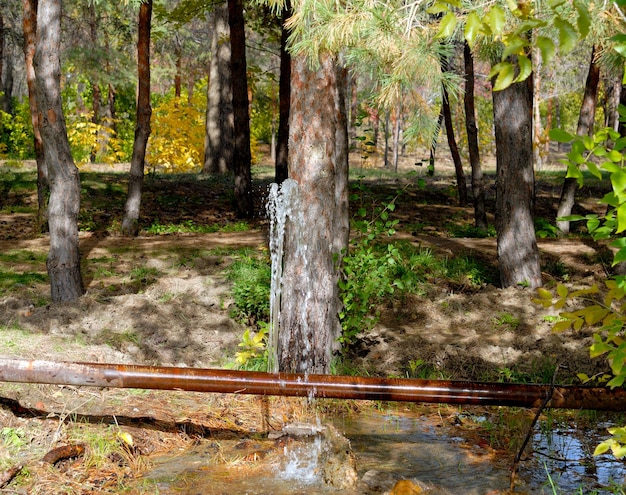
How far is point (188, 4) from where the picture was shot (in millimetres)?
13953

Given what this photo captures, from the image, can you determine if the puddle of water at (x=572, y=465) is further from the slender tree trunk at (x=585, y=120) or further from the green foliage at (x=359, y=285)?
the slender tree trunk at (x=585, y=120)

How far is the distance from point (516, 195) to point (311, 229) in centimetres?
279

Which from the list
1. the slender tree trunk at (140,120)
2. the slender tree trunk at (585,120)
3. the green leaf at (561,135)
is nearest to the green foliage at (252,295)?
the slender tree trunk at (140,120)

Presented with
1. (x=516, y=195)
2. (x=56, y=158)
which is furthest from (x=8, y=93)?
(x=516, y=195)

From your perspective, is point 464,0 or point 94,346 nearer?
point 464,0

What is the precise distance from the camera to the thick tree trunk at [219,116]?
1798cm

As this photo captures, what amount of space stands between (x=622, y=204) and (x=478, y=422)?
11.8ft

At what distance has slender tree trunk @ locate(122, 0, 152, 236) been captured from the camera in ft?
32.0

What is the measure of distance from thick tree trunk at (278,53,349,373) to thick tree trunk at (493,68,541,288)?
240 centimetres

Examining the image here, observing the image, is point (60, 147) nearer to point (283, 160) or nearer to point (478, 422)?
point (478, 422)

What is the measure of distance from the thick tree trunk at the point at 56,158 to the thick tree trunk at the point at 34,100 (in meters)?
2.55

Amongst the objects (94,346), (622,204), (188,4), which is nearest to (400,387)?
(622,204)

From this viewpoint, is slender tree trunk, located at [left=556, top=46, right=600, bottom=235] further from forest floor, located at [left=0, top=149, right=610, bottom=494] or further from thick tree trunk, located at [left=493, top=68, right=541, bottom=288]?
thick tree trunk, located at [left=493, top=68, right=541, bottom=288]

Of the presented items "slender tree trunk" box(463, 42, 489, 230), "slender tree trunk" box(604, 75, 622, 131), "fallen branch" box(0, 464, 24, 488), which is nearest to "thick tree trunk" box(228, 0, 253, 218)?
"slender tree trunk" box(463, 42, 489, 230)
